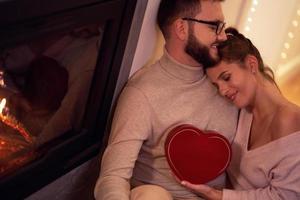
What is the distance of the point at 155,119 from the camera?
132cm

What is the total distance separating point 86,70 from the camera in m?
1.33

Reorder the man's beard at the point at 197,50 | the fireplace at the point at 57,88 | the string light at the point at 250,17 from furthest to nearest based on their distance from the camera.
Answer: the string light at the point at 250,17, the man's beard at the point at 197,50, the fireplace at the point at 57,88

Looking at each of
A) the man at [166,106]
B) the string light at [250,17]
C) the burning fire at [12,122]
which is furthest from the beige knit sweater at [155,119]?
the string light at [250,17]

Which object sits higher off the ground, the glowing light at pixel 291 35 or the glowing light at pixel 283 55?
the glowing light at pixel 291 35

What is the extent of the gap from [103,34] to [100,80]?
0.14m

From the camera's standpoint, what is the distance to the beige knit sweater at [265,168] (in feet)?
4.22

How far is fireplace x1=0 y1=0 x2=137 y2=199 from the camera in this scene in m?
1.07

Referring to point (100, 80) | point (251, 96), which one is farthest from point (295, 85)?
point (100, 80)

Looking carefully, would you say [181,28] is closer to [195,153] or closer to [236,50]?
[236,50]

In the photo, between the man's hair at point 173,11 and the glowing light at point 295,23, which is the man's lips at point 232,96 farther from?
the glowing light at point 295,23

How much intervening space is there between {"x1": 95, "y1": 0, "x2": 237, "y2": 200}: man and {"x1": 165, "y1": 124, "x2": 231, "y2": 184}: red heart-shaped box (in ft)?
0.21

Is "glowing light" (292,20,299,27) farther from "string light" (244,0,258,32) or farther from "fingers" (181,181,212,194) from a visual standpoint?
"fingers" (181,181,212,194)

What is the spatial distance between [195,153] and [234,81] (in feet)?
0.80

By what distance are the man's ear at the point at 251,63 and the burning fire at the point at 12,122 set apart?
0.67 metres
